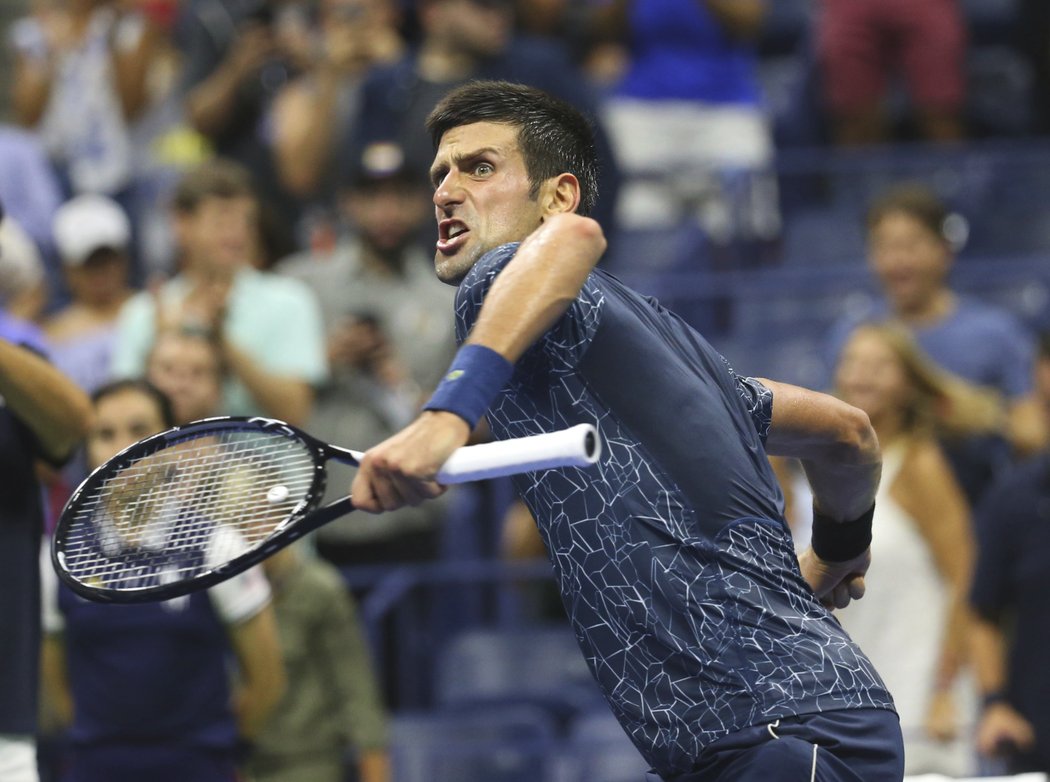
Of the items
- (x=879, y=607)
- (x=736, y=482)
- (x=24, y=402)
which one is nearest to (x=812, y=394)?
(x=736, y=482)

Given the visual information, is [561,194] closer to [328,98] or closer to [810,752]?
[810,752]

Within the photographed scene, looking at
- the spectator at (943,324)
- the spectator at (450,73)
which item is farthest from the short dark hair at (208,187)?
the spectator at (943,324)

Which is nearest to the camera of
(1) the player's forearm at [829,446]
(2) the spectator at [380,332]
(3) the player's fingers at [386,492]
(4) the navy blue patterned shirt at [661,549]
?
(3) the player's fingers at [386,492]

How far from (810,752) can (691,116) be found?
6.80 metres

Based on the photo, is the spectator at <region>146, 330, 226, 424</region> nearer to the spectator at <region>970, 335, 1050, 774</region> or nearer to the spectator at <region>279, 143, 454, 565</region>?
the spectator at <region>279, 143, 454, 565</region>

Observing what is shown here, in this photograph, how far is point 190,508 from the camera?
3479 millimetres

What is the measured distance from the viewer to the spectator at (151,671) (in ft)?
18.0

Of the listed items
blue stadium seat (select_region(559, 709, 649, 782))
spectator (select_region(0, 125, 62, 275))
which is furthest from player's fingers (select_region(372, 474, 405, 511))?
spectator (select_region(0, 125, 62, 275))

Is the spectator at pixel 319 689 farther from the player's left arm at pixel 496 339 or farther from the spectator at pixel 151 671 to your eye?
the player's left arm at pixel 496 339

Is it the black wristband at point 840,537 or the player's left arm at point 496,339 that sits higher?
the player's left arm at point 496,339

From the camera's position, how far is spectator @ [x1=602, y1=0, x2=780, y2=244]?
910 centimetres

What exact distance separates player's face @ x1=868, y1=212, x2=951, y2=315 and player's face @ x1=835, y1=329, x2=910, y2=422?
0.85m

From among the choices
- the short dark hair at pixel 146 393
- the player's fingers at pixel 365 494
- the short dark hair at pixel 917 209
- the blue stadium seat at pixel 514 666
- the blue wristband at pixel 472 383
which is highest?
the blue wristband at pixel 472 383

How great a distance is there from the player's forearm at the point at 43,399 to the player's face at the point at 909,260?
3938mm
